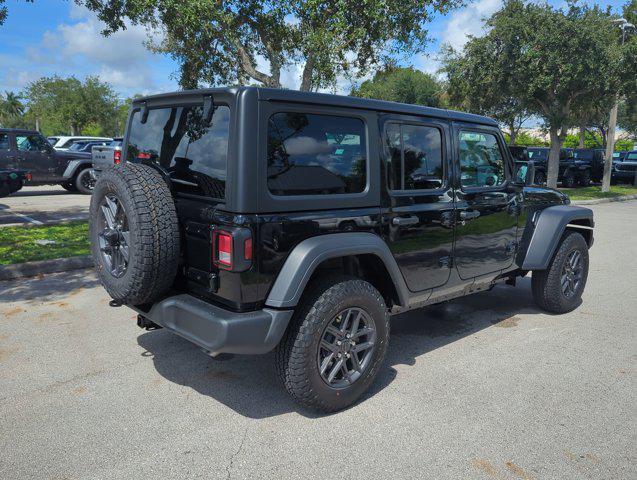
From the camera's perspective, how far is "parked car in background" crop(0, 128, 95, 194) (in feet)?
43.9

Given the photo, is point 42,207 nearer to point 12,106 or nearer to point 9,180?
point 9,180

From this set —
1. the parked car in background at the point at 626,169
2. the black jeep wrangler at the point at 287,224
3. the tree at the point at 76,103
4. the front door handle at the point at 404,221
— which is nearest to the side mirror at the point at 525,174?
the black jeep wrangler at the point at 287,224

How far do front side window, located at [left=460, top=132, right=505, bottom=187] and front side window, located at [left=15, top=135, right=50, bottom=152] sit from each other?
42.7 ft

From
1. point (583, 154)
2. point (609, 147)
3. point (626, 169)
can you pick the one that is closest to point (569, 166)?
point (583, 154)

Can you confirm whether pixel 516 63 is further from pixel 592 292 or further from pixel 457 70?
pixel 592 292

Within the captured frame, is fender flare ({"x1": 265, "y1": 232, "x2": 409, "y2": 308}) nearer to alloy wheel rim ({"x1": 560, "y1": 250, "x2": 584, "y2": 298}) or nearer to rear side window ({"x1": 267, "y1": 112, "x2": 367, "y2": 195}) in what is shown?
rear side window ({"x1": 267, "y1": 112, "x2": 367, "y2": 195})

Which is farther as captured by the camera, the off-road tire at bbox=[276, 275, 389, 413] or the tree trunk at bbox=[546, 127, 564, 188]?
the tree trunk at bbox=[546, 127, 564, 188]

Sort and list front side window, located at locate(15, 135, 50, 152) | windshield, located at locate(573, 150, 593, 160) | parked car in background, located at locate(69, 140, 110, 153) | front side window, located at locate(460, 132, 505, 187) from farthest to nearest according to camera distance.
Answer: windshield, located at locate(573, 150, 593, 160) < parked car in background, located at locate(69, 140, 110, 153) < front side window, located at locate(15, 135, 50, 152) < front side window, located at locate(460, 132, 505, 187)

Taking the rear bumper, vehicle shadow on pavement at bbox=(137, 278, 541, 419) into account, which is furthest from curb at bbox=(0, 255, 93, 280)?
the rear bumper

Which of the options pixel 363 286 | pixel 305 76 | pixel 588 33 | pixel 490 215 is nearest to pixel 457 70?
pixel 588 33

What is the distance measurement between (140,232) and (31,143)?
1297 centimetres

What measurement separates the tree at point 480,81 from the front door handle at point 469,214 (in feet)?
45.8

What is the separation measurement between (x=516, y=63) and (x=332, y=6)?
24.5 ft

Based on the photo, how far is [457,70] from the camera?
1767 centimetres
